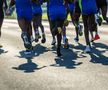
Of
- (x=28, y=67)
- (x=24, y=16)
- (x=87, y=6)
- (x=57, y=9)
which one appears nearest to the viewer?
(x=28, y=67)

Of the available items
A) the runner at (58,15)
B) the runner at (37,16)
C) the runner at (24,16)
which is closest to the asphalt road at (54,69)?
the runner at (24,16)

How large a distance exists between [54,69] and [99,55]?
2.27 m

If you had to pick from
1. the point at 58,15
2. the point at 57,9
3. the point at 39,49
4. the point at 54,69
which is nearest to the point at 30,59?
the point at 58,15

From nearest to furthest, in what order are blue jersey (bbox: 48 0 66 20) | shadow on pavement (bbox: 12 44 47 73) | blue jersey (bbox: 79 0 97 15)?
1. shadow on pavement (bbox: 12 44 47 73)
2. blue jersey (bbox: 48 0 66 20)
3. blue jersey (bbox: 79 0 97 15)

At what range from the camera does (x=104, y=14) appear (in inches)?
652

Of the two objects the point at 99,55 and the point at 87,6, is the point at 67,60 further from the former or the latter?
the point at 87,6

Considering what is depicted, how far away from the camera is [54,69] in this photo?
36.3ft

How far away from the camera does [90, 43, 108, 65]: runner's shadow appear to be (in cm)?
1186

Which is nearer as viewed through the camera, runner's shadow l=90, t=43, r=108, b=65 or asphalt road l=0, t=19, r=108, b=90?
asphalt road l=0, t=19, r=108, b=90

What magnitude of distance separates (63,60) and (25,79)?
8.77 ft

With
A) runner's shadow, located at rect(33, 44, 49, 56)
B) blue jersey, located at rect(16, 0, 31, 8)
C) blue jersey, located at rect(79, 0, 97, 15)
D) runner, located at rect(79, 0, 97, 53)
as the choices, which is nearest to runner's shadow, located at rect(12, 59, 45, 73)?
runner's shadow, located at rect(33, 44, 49, 56)

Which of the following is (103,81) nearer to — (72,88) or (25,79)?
(72,88)

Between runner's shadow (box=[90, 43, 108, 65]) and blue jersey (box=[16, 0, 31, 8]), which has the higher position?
blue jersey (box=[16, 0, 31, 8])

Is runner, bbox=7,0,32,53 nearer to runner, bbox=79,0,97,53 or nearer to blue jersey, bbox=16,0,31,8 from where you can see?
blue jersey, bbox=16,0,31,8
